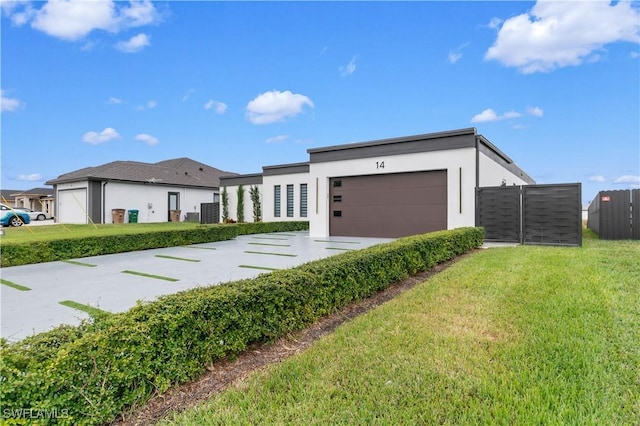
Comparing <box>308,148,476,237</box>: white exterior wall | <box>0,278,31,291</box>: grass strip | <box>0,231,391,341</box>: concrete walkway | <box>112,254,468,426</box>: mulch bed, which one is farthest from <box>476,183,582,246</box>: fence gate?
<box>0,278,31,291</box>: grass strip

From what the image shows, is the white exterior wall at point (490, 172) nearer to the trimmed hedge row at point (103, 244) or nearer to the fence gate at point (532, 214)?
the fence gate at point (532, 214)

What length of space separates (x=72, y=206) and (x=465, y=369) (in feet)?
83.3

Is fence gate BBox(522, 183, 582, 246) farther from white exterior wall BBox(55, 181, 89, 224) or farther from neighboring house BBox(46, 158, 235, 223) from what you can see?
white exterior wall BBox(55, 181, 89, 224)

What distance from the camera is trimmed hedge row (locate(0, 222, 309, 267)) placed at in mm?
7859

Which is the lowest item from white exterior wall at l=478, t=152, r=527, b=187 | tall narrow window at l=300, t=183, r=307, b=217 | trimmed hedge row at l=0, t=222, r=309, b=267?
trimmed hedge row at l=0, t=222, r=309, b=267

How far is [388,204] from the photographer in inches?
516

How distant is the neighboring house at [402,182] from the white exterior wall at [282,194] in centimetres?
427

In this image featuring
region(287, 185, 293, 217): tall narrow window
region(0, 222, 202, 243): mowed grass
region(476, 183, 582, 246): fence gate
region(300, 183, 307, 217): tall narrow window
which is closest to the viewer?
region(0, 222, 202, 243): mowed grass

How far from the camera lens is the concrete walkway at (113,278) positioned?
13.9 ft

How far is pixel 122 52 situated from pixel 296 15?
6.75 m

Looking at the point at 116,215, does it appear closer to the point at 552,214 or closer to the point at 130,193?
the point at 130,193

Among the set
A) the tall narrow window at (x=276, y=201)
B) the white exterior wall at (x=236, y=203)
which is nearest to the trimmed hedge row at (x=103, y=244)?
the tall narrow window at (x=276, y=201)

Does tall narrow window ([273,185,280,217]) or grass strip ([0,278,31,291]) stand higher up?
tall narrow window ([273,185,280,217])

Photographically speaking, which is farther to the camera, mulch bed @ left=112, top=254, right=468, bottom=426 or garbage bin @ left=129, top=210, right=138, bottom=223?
garbage bin @ left=129, top=210, right=138, bottom=223
